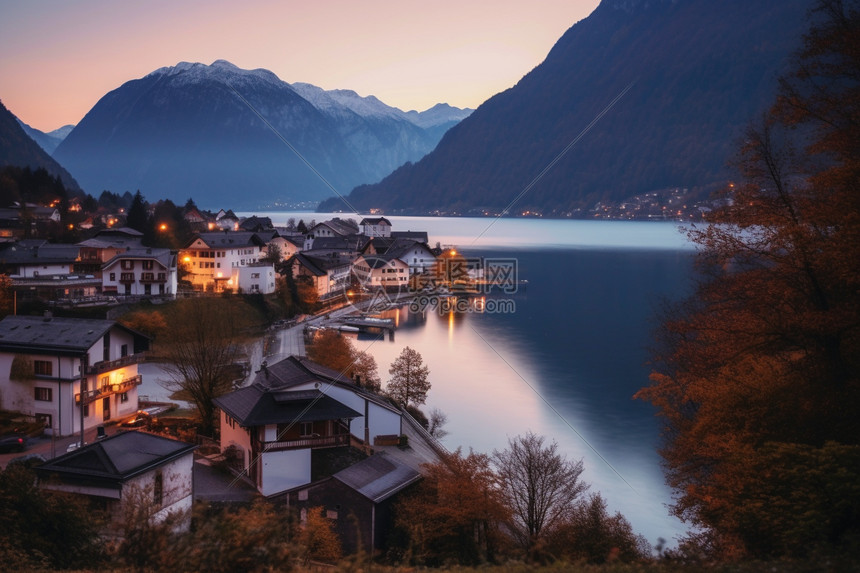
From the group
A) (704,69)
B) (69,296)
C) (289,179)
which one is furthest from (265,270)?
(289,179)

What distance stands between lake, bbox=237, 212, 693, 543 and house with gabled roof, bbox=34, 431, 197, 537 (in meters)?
6.22

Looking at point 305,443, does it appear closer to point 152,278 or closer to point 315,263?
point 152,278

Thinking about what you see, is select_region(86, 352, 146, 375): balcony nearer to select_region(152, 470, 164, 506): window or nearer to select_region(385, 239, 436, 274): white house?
select_region(152, 470, 164, 506): window

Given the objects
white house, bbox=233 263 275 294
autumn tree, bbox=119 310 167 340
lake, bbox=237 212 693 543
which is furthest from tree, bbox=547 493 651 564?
white house, bbox=233 263 275 294

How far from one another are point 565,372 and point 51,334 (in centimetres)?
1288

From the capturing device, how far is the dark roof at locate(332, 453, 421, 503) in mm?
6863

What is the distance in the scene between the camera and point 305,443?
8.02 metres

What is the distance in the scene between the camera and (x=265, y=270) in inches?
920

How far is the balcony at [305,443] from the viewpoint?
7870 millimetres

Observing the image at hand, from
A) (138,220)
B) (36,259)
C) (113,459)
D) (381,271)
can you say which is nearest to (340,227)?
(381,271)

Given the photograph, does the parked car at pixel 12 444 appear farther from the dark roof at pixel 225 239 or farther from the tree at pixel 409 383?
the dark roof at pixel 225 239

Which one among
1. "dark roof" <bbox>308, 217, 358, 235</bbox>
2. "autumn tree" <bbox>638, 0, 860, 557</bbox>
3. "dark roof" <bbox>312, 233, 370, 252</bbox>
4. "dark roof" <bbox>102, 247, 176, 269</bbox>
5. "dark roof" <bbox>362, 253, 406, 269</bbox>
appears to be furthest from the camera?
"dark roof" <bbox>308, 217, 358, 235</bbox>

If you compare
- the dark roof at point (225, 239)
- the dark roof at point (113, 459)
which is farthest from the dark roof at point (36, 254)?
the dark roof at point (113, 459)

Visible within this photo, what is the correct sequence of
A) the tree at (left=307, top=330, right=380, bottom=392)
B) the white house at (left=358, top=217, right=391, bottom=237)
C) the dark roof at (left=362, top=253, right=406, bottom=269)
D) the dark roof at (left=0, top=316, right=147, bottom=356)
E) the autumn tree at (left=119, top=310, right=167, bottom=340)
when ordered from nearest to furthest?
the dark roof at (left=0, top=316, right=147, bottom=356), the tree at (left=307, top=330, right=380, bottom=392), the autumn tree at (left=119, top=310, right=167, bottom=340), the dark roof at (left=362, top=253, right=406, bottom=269), the white house at (left=358, top=217, right=391, bottom=237)
